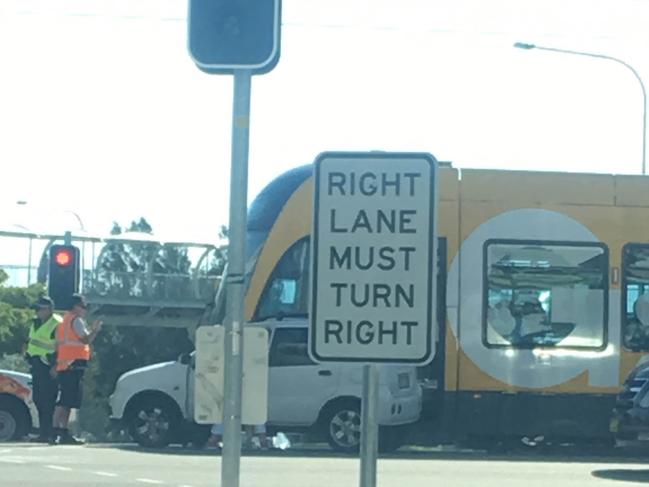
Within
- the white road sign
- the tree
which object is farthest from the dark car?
the tree

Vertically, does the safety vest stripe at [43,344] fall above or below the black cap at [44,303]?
below

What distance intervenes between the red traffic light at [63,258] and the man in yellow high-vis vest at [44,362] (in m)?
0.62

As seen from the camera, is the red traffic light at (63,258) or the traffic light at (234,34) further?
the red traffic light at (63,258)

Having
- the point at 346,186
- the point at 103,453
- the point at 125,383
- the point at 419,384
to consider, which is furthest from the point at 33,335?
the point at 346,186

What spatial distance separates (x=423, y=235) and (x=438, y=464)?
39.4ft

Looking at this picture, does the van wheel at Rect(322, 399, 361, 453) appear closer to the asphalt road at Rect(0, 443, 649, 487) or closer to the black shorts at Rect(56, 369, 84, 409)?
the asphalt road at Rect(0, 443, 649, 487)

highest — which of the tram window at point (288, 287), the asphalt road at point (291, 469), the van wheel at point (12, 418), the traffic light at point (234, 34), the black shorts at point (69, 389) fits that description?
the traffic light at point (234, 34)

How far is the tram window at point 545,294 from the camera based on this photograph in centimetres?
2008

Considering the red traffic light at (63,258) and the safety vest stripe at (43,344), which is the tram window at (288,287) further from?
the safety vest stripe at (43,344)

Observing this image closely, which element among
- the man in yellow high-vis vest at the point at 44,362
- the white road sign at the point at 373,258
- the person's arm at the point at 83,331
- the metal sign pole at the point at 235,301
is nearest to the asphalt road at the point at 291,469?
the man in yellow high-vis vest at the point at 44,362

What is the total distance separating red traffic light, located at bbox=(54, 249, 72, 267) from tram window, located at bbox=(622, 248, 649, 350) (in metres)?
7.06

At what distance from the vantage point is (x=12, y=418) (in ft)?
64.6

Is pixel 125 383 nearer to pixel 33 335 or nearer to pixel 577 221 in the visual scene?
pixel 33 335

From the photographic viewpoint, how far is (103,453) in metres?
17.7
